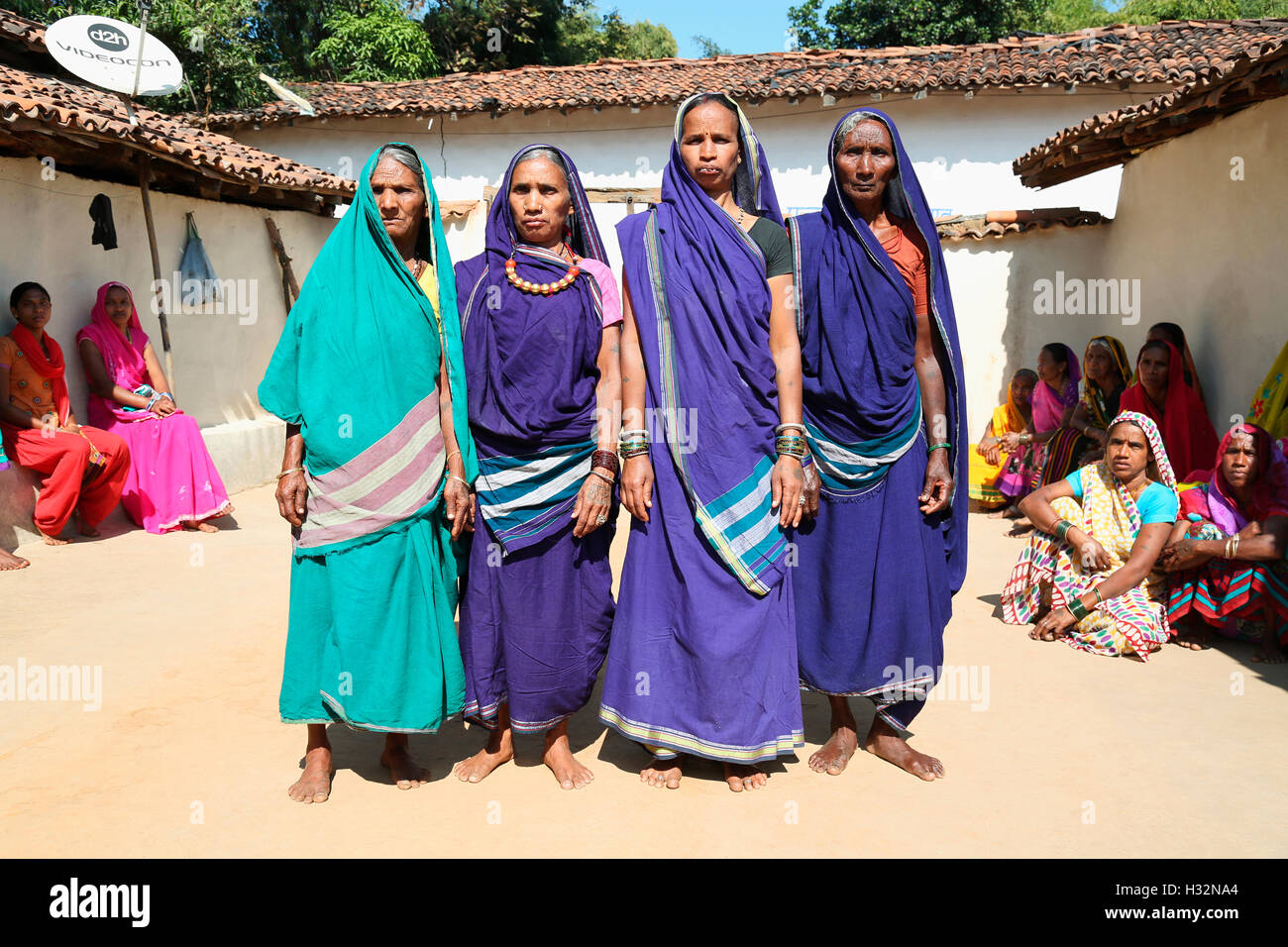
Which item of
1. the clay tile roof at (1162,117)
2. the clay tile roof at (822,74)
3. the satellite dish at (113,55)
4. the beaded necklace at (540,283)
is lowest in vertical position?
the beaded necklace at (540,283)

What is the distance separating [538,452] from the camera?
3.20 metres

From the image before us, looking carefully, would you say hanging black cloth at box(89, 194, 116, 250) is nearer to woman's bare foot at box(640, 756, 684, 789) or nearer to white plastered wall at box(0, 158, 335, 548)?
white plastered wall at box(0, 158, 335, 548)

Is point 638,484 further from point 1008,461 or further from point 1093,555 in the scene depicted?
point 1008,461

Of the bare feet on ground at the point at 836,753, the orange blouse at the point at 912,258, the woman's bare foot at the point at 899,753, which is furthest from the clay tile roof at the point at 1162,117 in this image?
the bare feet on ground at the point at 836,753

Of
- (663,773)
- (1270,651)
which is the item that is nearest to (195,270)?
(663,773)

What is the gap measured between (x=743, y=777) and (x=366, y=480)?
58.3 inches

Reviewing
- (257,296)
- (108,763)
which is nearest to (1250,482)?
(108,763)

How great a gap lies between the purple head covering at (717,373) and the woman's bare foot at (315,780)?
135 cm

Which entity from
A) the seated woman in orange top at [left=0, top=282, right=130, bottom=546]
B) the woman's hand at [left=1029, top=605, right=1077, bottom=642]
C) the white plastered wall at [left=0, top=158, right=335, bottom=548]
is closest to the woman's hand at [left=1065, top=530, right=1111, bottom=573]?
the woman's hand at [left=1029, top=605, right=1077, bottom=642]

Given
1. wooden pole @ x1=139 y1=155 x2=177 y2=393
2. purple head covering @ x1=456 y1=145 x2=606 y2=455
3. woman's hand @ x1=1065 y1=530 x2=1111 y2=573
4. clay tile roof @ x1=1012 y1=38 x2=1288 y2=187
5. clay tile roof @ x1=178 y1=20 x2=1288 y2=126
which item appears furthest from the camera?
clay tile roof @ x1=178 y1=20 x2=1288 y2=126

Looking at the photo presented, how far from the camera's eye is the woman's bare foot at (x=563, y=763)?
10.7 ft

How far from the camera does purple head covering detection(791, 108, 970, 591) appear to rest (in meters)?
3.26

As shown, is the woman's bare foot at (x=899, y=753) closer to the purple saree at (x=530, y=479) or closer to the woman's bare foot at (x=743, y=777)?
→ the woman's bare foot at (x=743, y=777)

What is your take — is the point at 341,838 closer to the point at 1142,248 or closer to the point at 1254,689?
the point at 1254,689
